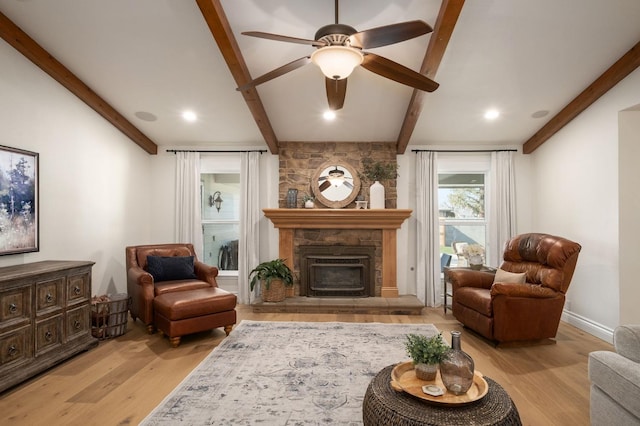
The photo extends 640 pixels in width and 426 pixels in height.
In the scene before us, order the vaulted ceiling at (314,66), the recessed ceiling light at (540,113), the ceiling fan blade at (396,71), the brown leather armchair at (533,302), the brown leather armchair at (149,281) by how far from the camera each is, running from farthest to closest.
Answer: the recessed ceiling light at (540,113) < the brown leather armchair at (149,281) < the brown leather armchair at (533,302) < the vaulted ceiling at (314,66) < the ceiling fan blade at (396,71)

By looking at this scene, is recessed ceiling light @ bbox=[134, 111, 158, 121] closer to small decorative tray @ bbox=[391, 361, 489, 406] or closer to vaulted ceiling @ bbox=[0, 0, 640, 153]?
vaulted ceiling @ bbox=[0, 0, 640, 153]

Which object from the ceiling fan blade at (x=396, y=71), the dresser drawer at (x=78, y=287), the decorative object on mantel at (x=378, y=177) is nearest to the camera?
the ceiling fan blade at (x=396, y=71)

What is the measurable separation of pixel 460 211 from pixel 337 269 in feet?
7.07

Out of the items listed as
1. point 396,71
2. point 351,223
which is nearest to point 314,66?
point 396,71

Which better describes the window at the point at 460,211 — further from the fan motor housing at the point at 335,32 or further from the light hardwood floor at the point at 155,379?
the fan motor housing at the point at 335,32

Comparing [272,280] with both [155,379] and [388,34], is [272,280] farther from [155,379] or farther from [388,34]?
[388,34]

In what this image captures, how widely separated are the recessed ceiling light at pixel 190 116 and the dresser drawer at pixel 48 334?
2.75m

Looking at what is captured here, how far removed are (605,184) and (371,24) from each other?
3.00m

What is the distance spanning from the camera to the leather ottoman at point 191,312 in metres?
3.49

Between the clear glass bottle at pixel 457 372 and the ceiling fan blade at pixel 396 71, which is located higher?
the ceiling fan blade at pixel 396 71

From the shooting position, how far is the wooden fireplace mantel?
505 centimetres

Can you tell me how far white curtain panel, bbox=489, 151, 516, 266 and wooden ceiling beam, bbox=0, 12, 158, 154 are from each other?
5.26m

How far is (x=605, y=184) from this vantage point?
3.80m

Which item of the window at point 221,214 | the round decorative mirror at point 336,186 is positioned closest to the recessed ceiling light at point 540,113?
the round decorative mirror at point 336,186
